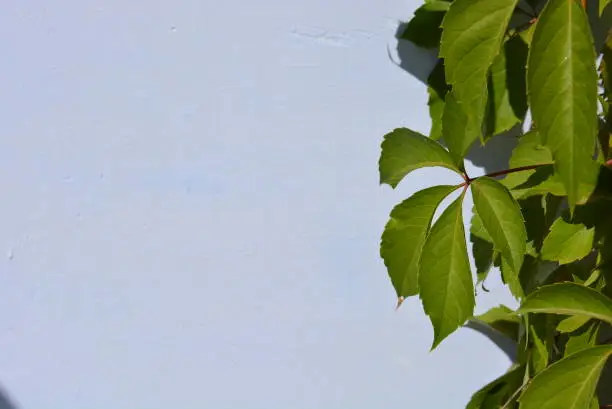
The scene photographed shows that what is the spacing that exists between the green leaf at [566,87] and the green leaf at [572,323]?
0.28 metres

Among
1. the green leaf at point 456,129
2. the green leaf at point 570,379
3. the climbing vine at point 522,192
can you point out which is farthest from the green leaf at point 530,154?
the green leaf at point 570,379

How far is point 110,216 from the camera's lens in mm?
930

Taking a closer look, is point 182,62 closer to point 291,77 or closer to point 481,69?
point 291,77

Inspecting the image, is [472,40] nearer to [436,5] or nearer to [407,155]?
[407,155]

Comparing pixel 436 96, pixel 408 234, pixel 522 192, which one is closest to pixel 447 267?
pixel 408 234

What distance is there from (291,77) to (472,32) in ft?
1.12

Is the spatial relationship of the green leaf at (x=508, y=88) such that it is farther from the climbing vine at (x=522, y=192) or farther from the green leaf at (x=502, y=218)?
the green leaf at (x=502, y=218)

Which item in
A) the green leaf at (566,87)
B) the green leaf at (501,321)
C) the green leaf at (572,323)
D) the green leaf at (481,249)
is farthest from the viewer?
the green leaf at (501,321)

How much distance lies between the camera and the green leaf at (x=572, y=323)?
832 mm

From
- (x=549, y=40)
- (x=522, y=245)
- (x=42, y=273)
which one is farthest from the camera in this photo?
(x=42, y=273)

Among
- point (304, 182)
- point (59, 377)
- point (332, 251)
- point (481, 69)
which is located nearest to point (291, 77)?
point (304, 182)

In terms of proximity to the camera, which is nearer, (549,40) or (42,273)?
(549,40)

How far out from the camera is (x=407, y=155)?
777 mm

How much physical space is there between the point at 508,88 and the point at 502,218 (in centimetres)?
23
